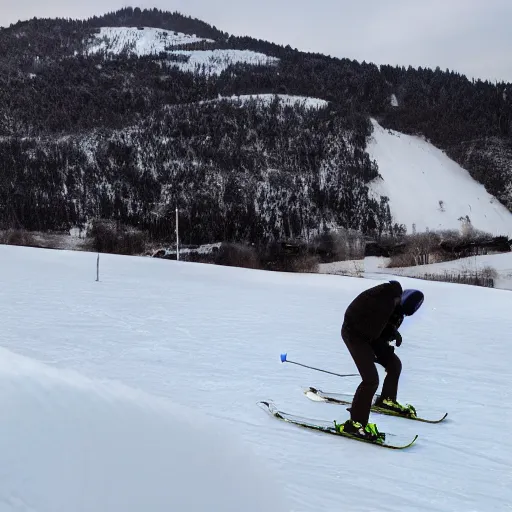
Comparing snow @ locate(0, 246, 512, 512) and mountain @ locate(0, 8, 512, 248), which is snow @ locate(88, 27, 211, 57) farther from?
snow @ locate(0, 246, 512, 512)

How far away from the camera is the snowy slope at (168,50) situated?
3110 inches

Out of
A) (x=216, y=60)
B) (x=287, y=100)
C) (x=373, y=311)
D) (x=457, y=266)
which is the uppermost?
(x=216, y=60)

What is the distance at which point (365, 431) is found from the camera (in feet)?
16.6

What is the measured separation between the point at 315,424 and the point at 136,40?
315 ft

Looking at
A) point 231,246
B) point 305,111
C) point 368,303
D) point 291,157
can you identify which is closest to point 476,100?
point 305,111

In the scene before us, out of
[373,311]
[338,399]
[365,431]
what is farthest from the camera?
[338,399]

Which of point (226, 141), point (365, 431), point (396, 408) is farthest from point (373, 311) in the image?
point (226, 141)

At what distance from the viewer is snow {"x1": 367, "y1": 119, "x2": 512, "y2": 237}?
50812mm

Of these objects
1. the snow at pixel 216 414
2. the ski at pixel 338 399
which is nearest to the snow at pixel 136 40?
the snow at pixel 216 414

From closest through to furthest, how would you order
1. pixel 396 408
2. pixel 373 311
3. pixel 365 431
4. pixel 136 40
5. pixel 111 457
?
pixel 111 457
pixel 373 311
pixel 365 431
pixel 396 408
pixel 136 40

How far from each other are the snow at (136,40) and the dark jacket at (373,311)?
83.5m

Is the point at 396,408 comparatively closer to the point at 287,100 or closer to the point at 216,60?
the point at 287,100

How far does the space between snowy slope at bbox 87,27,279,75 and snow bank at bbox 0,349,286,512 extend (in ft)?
248

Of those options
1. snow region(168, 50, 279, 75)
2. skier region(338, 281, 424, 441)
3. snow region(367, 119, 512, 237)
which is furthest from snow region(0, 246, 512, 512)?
snow region(168, 50, 279, 75)
